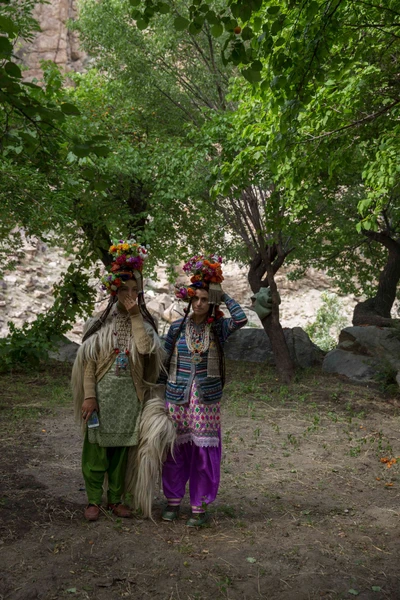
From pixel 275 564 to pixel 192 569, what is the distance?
544 mm

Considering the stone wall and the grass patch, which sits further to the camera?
the stone wall

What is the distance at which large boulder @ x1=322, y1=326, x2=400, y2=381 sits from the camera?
441 inches

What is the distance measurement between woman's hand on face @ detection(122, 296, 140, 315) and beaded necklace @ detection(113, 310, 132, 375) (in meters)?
0.13

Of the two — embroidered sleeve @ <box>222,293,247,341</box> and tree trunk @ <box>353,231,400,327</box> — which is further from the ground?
tree trunk @ <box>353,231,400,327</box>

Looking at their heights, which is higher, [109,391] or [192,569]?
[109,391]

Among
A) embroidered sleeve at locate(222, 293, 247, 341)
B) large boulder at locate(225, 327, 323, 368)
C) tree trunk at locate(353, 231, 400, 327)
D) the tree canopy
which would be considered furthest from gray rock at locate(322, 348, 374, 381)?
embroidered sleeve at locate(222, 293, 247, 341)

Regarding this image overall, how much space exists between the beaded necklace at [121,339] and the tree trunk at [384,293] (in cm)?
942

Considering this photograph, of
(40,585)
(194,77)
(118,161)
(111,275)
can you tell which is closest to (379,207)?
(111,275)

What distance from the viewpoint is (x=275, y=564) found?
3951 mm

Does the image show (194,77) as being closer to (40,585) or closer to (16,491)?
(16,491)

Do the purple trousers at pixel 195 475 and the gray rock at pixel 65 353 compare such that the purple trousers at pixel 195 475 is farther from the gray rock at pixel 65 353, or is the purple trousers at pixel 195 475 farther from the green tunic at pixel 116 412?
the gray rock at pixel 65 353

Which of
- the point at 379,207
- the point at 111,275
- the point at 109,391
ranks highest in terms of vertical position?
the point at 379,207

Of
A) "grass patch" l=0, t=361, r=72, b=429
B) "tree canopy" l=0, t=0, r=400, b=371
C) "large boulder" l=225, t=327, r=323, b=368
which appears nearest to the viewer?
"tree canopy" l=0, t=0, r=400, b=371

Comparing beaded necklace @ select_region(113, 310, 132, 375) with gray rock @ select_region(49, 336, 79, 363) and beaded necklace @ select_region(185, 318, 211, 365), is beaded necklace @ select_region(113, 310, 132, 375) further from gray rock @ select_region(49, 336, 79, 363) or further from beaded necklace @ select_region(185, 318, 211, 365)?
gray rock @ select_region(49, 336, 79, 363)
